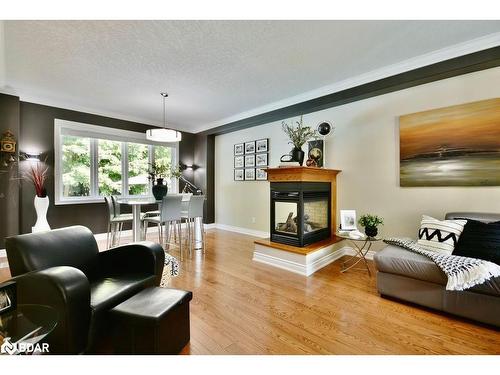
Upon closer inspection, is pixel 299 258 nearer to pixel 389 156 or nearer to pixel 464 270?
pixel 464 270

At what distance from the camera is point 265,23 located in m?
2.15

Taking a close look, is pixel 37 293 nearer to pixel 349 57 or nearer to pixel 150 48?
pixel 150 48

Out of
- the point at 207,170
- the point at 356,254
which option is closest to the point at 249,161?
the point at 207,170

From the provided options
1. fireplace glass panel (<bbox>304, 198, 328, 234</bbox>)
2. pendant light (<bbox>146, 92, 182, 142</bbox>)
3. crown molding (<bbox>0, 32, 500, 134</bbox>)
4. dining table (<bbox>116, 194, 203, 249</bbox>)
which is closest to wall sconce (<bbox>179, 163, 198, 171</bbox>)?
crown molding (<bbox>0, 32, 500, 134</bbox>)

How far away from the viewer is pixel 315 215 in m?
3.40

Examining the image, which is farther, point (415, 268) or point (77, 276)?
point (415, 268)

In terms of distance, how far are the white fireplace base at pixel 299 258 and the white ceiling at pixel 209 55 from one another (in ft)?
7.97

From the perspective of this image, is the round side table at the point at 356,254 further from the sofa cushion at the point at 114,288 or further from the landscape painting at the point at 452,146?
the sofa cushion at the point at 114,288

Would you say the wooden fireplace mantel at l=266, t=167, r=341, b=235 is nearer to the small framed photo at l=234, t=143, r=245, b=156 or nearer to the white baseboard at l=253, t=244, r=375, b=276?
the white baseboard at l=253, t=244, r=375, b=276

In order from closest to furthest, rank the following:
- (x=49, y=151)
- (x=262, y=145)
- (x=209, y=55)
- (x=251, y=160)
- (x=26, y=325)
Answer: (x=26, y=325), (x=209, y=55), (x=49, y=151), (x=262, y=145), (x=251, y=160)

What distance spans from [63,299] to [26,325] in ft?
0.66

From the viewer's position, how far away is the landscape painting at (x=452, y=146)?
2.48 metres
